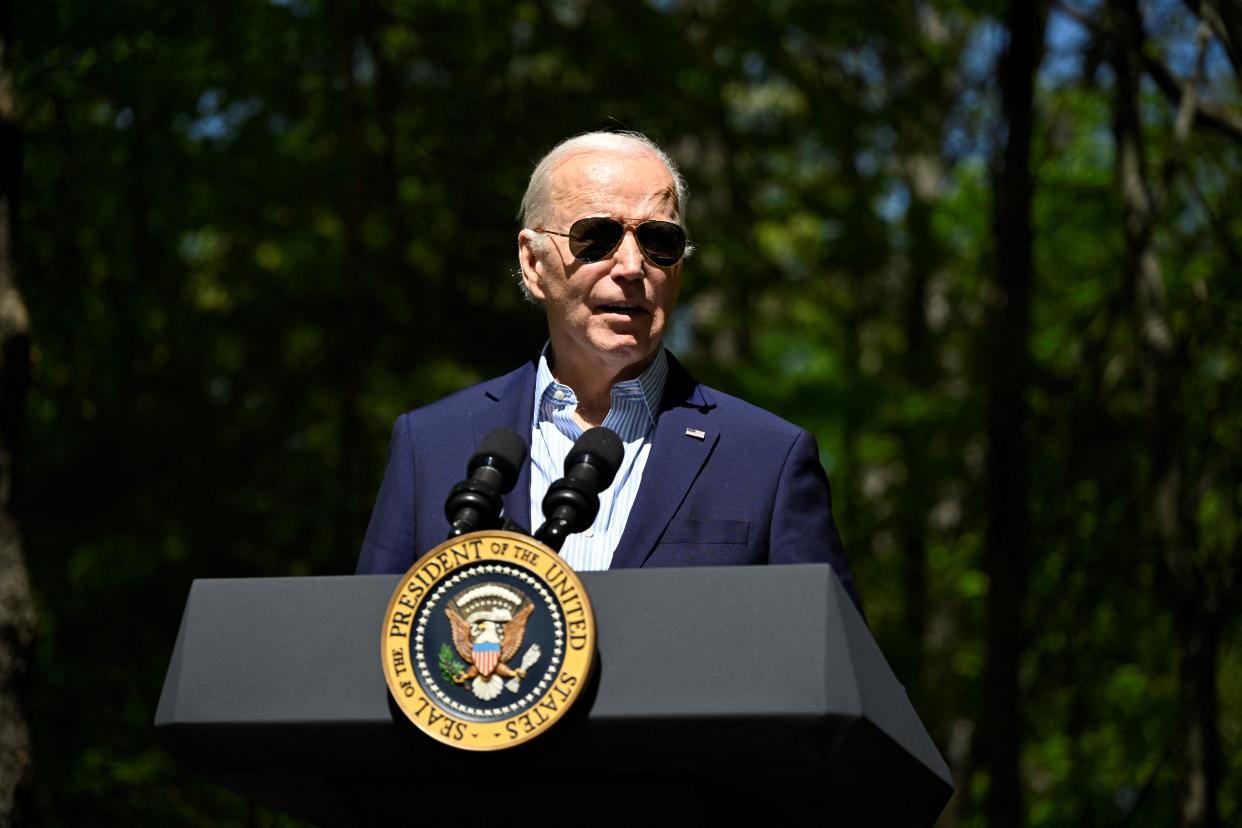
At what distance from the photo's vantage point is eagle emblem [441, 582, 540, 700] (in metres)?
2.46

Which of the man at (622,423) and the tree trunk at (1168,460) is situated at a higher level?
the man at (622,423)

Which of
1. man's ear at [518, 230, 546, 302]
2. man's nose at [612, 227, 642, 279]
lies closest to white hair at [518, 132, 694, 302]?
man's ear at [518, 230, 546, 302]

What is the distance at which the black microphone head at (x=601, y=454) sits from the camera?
283cm

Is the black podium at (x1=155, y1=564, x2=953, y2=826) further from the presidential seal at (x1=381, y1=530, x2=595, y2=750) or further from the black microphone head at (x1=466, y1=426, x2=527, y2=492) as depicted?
the black microphone head at (x1=466, y1=426, x2=527, y2=492)

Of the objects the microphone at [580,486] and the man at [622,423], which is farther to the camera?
the man at [622,423]

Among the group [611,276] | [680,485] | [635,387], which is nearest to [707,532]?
[680,485]

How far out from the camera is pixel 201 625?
268 cm

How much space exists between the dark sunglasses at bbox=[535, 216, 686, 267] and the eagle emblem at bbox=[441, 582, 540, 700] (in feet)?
3.31

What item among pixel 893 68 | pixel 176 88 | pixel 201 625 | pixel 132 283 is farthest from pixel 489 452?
pixel 893 68

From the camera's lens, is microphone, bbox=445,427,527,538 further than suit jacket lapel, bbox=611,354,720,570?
No

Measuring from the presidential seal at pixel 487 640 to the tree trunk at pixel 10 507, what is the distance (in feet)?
8.48

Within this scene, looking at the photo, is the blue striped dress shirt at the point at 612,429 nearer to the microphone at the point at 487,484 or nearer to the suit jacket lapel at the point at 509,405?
the suit jacket lapel at the point at 509,405

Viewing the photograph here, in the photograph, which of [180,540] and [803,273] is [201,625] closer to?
[180,540]

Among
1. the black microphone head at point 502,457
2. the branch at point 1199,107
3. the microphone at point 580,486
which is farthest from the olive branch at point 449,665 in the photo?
the branch at point 1199,107
